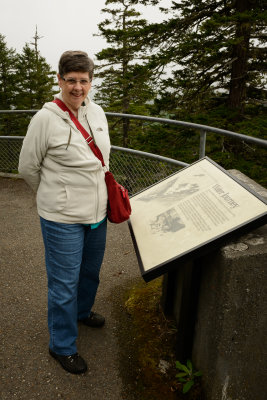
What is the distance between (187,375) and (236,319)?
2.50 ft

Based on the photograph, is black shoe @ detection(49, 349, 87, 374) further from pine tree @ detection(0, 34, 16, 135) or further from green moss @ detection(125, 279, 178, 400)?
pine tree @ detection(0, 34, 16, 135)

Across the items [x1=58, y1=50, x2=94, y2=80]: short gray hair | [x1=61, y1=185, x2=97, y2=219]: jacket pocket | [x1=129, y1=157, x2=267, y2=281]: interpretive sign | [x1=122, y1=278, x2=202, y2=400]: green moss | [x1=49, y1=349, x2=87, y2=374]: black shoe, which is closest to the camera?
[x1=129, y1=157, x2=267, y2=281]: interpretive sign

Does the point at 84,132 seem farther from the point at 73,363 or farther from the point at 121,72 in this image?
the point at 121,72

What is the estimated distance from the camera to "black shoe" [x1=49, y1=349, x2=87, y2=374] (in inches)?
94.1

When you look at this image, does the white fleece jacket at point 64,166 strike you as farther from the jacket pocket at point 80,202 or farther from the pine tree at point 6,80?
the pine tree at point 6,80

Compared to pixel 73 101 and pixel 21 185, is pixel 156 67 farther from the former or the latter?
pixel 73 101

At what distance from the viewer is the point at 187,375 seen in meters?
2.27

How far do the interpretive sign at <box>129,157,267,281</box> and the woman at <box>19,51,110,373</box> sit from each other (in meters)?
Result: 0.39

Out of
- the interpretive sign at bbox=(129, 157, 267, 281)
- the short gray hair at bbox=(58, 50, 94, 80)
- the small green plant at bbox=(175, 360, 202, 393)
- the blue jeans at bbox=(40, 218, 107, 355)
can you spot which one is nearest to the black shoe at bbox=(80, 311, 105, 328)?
the blue jeans at bbox=(40, 218, 107, 355)

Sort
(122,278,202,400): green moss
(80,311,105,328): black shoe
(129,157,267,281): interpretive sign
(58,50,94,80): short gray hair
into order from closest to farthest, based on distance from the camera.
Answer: (129,157,267,281): interpretive sign
(58,50,94,80): short gray hair
(122,278,202,400): green moss
(80,311,105,328): black shoe

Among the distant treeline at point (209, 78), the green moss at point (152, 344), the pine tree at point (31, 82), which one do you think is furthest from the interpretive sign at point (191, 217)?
the pine tree at point (31, 82)

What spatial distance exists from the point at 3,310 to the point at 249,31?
30.3 ft

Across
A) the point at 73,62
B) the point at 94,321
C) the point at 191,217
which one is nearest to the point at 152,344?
the point at 94,321

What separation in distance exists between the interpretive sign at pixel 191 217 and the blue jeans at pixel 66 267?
1.24ft
